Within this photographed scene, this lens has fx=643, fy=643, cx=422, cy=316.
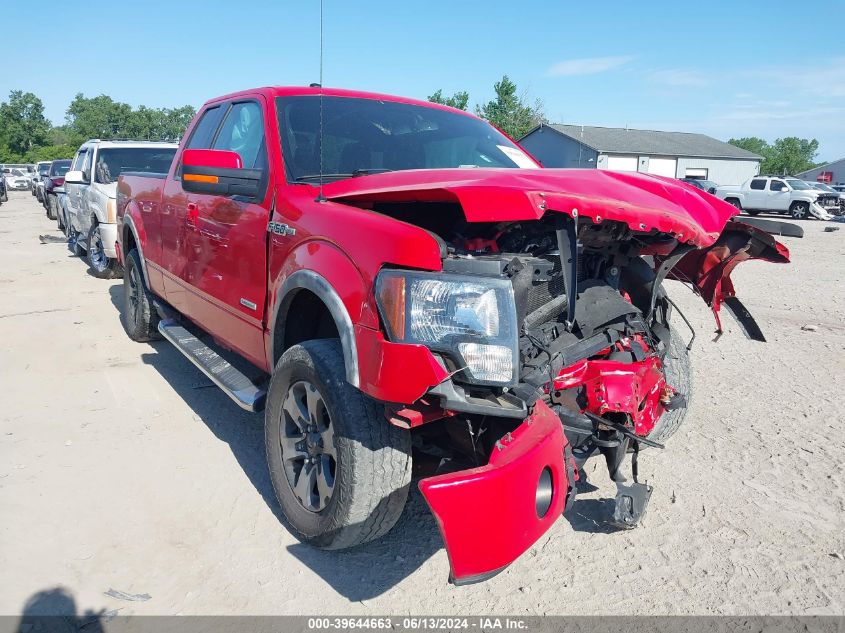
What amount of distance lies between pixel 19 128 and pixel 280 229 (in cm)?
8418

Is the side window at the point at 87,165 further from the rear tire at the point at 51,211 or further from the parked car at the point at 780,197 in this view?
the parked car at the point at 780,197

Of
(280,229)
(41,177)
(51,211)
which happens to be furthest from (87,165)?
(41,177)

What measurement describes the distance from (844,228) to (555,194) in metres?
22.6

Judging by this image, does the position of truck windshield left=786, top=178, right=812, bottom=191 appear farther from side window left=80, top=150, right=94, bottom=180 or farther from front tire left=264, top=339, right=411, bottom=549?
front tire left=264, top=339, right=411, bottom=549

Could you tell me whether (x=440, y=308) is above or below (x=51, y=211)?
above

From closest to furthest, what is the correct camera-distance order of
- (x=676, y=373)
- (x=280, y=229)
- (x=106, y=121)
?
(x=280, y=229), (x=676, y=373), (x=106, y=121)

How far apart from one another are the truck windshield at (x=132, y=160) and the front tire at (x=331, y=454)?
25.7 feet

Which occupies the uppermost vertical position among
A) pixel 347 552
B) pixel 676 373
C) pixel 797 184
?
pixel 797 184

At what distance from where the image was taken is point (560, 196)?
2225mm

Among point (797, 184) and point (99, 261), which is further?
point (797, 184)

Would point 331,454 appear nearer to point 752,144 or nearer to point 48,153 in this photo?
point 48,153

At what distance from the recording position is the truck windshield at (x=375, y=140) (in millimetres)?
3352

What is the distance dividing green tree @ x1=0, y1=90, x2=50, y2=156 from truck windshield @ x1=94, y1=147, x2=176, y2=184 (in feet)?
242

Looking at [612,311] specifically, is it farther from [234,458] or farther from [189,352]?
[189,352]
